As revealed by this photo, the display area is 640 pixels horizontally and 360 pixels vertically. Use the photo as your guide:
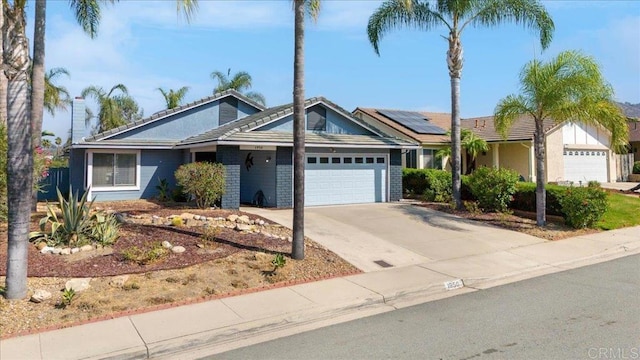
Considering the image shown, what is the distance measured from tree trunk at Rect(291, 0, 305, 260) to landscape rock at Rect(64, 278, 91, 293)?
3.87m

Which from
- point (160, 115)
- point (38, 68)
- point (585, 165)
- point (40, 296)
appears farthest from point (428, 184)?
point (40, 296)

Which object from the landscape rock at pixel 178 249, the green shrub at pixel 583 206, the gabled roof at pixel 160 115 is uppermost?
the gabled roof at pixel 160 115

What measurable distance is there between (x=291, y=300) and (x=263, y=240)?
364 centimetres

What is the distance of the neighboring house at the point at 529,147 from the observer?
25.4 meters

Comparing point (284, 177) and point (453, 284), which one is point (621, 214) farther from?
point (284, 177)

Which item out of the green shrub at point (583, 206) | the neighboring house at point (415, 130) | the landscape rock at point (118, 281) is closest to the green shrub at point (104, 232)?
the landscape rock at point (118, 281)

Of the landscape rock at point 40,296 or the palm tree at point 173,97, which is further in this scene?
the palm tree at point 173,97

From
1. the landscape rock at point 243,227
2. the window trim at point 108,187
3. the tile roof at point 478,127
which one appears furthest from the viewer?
the tile roof at point 478,127

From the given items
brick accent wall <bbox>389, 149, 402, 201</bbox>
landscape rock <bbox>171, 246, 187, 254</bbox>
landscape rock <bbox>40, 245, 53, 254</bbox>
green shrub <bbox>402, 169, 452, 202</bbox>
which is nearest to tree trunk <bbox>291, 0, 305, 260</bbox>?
landscape rock <bbox>171, 246, 187, 254</bbox>

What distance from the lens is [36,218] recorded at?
12.4 meters

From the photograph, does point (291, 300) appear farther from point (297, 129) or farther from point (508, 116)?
point (508, 116)

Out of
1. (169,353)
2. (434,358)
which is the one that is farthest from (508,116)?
(169,353)

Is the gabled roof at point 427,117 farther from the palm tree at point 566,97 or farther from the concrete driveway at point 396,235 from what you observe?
the palm tree at point 566,97

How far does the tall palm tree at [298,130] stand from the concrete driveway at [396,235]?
4.56 ft
